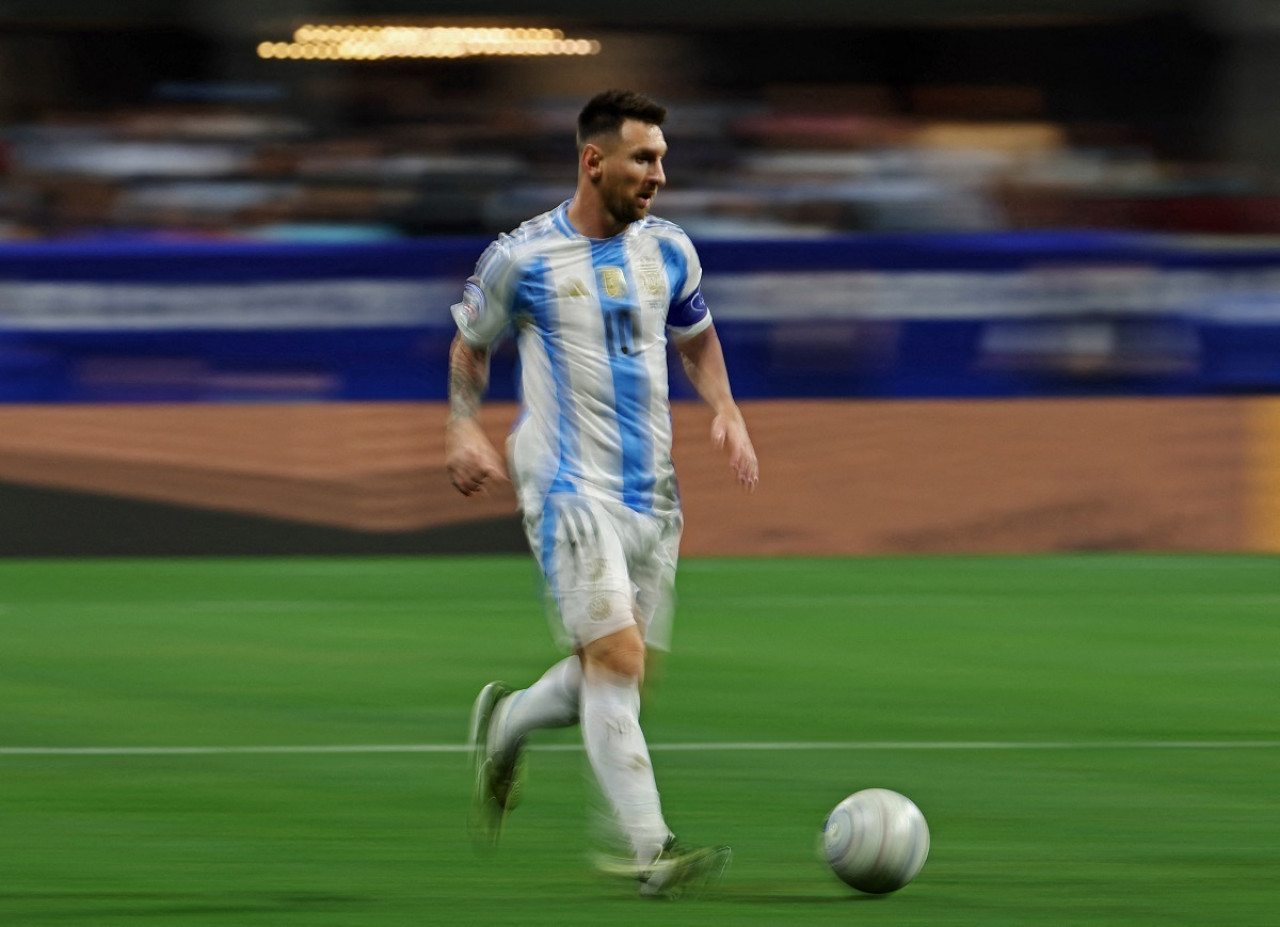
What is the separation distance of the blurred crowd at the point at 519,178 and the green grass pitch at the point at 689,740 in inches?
116

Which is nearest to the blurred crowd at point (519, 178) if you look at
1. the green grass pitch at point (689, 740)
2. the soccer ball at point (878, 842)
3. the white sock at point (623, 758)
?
the green grass pitch at point (689, 740)

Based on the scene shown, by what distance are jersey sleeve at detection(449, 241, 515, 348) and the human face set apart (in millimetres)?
313

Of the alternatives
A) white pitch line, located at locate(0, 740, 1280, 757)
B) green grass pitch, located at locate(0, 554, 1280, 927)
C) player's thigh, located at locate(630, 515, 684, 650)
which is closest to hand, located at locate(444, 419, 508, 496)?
player's thigh, located at locate(630, 515, 684, 650)

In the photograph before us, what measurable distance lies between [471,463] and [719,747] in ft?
7.60

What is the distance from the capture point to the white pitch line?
25.0ft

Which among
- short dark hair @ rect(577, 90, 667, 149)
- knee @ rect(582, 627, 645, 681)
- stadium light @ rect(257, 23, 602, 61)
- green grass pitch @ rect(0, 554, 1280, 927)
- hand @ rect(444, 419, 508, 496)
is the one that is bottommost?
green grass pitch @ rect(0, 554, 1280, 927)

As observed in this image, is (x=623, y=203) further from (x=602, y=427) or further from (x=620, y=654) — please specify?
(x=620, y=654)

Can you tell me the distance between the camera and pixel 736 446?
19.2ft

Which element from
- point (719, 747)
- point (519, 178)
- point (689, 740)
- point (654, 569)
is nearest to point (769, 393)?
point (519, 178)

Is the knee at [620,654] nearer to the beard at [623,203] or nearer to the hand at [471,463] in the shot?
the hand at [471,463]

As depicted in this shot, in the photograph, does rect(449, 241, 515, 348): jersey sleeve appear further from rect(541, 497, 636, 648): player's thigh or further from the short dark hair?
rect(541, 497, 636, 648): player's thigh

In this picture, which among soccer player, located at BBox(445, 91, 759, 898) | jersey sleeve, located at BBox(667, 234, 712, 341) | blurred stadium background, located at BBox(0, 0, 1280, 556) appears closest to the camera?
soccer player, located at BBox(445, 91, 759, 898)

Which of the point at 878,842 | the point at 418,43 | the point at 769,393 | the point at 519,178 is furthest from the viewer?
the point at 418,43

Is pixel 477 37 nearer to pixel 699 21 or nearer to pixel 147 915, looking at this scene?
pixel 699 21
